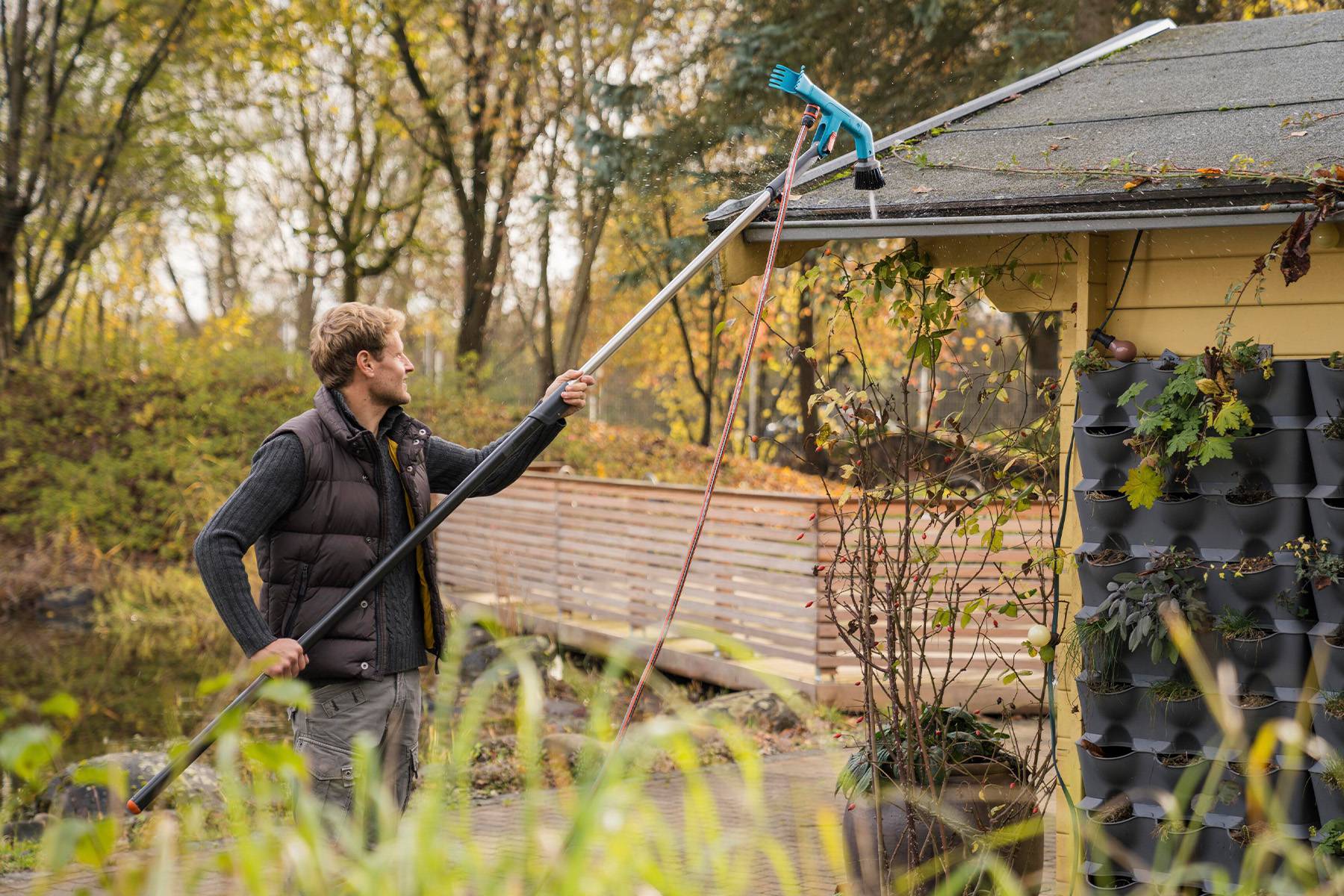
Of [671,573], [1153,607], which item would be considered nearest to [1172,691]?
[1153,607]

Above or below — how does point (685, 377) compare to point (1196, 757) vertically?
above

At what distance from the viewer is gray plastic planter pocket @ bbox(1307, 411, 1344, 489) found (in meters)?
3.72

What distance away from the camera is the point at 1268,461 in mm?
3828

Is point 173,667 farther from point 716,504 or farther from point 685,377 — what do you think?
point 685,377

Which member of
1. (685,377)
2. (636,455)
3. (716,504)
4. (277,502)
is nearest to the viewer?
(277,502)

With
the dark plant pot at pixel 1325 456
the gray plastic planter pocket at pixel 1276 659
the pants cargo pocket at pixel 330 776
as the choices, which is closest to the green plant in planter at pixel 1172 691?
the gray plastic planter pocket at pixel 1276 659

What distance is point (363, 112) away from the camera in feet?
70.1

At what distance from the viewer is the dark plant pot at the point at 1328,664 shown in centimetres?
364

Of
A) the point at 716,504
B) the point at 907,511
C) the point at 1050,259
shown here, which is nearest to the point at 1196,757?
the point at 907,511

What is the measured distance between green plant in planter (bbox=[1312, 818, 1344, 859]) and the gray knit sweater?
7.60 feet

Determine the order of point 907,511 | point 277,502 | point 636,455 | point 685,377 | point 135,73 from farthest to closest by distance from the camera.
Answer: point 685,377 → point 135,73 → point 636,455 → point 907,511 → point 277,502

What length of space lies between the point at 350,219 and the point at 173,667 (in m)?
12.2

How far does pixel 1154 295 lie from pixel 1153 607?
40.4 inches

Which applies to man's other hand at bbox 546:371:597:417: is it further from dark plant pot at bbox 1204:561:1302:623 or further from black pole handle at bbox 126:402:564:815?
dark plant pot at bbox 1204:561:1302:623
